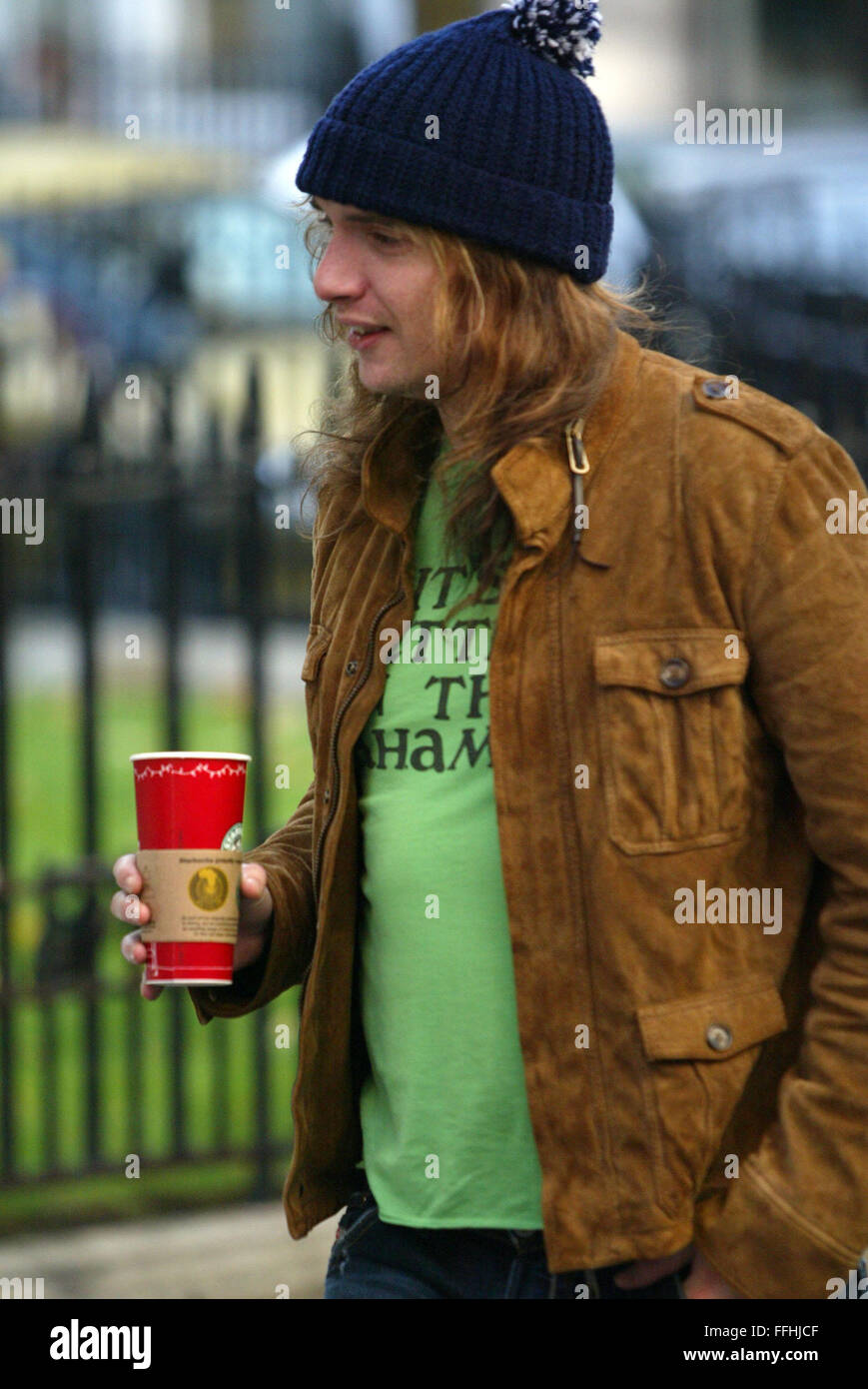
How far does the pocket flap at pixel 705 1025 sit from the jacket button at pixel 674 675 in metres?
0.33

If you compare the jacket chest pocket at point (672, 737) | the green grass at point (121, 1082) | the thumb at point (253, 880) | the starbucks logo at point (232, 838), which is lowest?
the green grass at point (121, 1082)

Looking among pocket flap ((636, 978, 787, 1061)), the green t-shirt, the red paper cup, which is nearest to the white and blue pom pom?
the green t-shirt

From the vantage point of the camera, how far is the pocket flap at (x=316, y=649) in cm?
248

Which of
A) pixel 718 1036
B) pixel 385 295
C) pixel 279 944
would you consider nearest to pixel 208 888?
pixel 279 944

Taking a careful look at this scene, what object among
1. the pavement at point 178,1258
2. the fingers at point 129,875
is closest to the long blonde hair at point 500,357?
the fingers at point 129,875

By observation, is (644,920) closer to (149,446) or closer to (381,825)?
(381,825)

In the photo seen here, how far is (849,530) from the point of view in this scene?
2.00m

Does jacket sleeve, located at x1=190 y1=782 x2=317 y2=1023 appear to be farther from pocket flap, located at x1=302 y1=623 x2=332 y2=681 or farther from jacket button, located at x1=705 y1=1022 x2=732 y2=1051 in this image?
jacket button, located at x1=705 y1=1022 x2=732 y2=1051

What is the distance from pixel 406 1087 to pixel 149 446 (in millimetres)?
3062

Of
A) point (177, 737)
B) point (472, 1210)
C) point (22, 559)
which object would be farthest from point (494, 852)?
point (22, 559)

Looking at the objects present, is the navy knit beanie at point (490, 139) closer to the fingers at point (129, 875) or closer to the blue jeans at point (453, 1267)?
the fingers at point (129, 875)

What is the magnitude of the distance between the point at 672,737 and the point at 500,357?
505 mm
